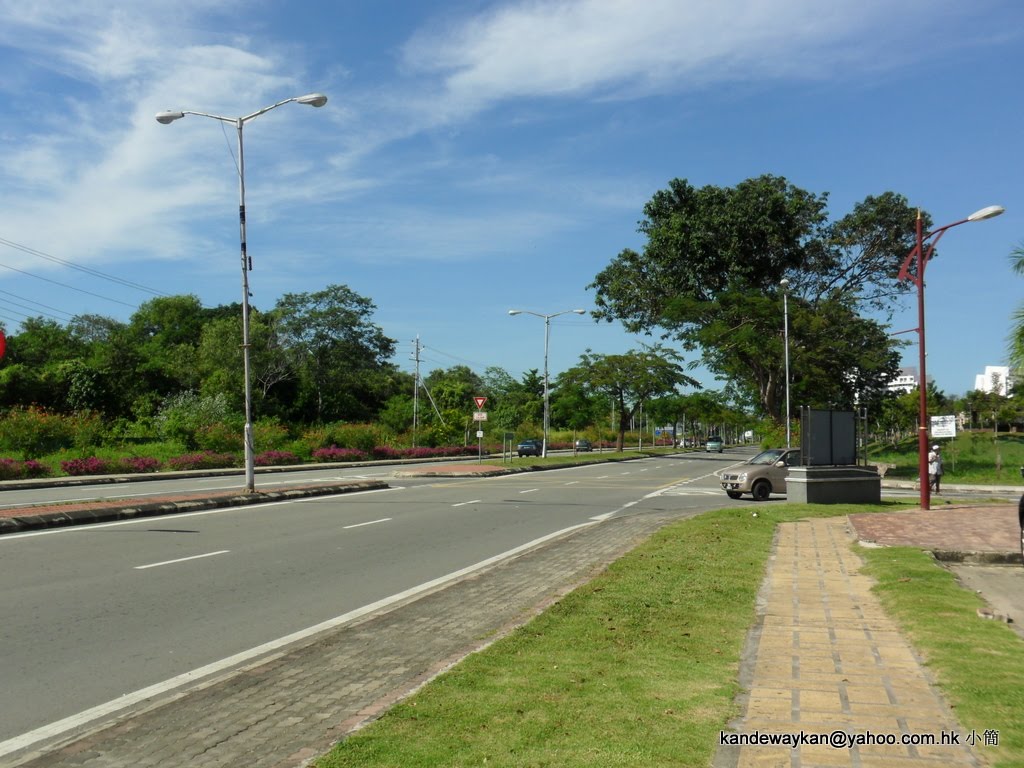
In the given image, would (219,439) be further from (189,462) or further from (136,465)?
(136,465)

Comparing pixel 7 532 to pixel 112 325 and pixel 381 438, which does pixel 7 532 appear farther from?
pixel 112 325

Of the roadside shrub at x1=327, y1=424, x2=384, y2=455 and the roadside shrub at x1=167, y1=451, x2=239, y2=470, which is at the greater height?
the roadside shrub at x1=327, y1=424, x2=384, y2=455

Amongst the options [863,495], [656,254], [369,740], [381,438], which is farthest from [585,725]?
[381,438]

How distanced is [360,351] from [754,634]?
262 feet

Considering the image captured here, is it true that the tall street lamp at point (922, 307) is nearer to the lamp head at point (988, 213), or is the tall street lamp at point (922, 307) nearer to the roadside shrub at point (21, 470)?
the lamp head at point (988, 213)

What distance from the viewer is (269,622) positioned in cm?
884

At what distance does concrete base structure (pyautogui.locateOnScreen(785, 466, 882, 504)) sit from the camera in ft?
73.6

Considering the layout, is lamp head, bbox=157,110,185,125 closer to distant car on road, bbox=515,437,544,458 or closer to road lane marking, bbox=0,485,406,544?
road lane marking, bbox=0,485,406,544

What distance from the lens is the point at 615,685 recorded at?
231 inches

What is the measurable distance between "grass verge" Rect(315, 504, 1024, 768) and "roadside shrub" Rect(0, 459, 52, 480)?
3047 centimetres

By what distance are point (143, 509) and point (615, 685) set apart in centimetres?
1564

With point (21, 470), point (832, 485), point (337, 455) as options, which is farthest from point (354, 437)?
point (832, 485)

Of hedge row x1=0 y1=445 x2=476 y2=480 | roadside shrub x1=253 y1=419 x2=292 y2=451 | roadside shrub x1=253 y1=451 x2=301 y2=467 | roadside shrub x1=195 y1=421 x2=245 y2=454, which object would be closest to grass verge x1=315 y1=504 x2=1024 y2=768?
hedge row x1=0 y1=445 x2=476 y2=480

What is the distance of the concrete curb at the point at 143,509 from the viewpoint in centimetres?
1609
